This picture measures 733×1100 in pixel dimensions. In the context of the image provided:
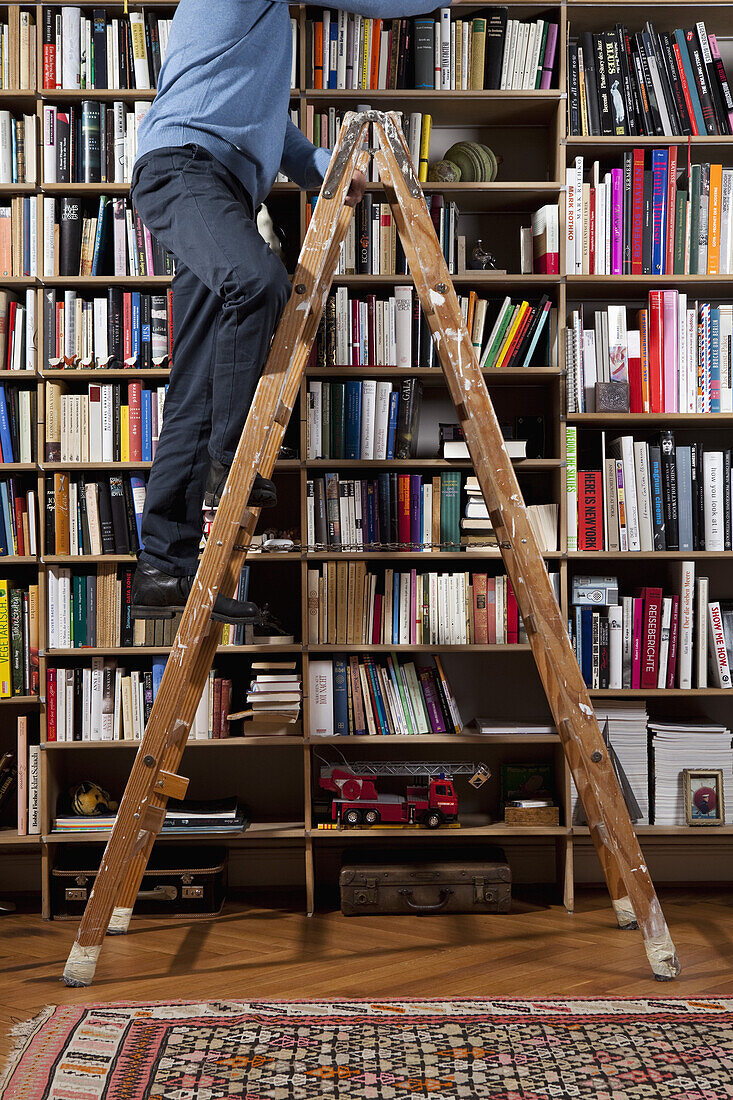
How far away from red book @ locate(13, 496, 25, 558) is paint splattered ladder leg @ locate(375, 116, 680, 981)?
1.42 metres

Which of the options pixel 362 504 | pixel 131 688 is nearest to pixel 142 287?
pixel 362 504

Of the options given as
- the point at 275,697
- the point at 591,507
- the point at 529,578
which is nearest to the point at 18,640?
the point at 275,697

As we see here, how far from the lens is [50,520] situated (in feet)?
9.12

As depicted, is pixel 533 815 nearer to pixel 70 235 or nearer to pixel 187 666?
pixel 187 666

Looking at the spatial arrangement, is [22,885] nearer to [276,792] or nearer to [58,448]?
[276,792]

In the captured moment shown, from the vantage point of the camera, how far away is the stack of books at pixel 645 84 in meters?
2.79

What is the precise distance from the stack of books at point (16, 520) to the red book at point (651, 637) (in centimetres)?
184

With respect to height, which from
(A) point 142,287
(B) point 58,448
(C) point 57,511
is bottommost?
(C) point 57,511

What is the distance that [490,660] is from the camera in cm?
305

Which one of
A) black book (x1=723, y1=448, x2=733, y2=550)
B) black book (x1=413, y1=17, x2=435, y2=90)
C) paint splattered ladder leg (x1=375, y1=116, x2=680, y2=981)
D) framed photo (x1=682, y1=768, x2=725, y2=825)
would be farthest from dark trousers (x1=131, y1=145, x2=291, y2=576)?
framed photo (x1=682, y1=768, x2=725, y2=825)

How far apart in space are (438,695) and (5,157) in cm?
206

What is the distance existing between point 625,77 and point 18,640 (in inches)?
97.4

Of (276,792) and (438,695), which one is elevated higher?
(438,695)

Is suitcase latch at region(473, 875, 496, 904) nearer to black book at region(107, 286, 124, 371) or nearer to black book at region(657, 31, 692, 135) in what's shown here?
black book at region(107, 286, 124, 371)
